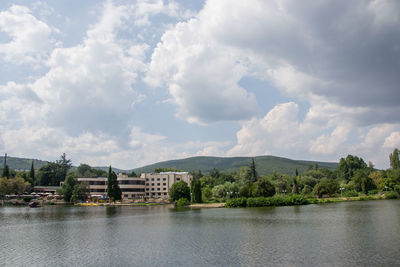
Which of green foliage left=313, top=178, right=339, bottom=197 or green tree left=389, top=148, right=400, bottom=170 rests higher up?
green tree left=389, top=148, right=400, bottom=170

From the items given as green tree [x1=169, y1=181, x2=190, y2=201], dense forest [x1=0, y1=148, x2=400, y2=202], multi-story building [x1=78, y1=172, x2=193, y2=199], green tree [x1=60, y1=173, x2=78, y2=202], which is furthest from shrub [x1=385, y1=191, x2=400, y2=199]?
green tree [x1=60, y1=173, x2=78, y2=202]

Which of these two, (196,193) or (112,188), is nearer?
(196,193)

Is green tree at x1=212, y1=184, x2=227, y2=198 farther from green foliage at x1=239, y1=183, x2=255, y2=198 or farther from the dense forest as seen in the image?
green foliage at x1=239, y1=183, x2=255, y2=198

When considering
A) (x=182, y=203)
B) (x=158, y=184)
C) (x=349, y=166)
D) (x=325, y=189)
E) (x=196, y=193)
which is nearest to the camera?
(x=325, y=189)

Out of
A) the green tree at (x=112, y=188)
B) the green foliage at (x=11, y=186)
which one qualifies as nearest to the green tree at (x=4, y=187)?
the green foliage at (x=11, y=186)

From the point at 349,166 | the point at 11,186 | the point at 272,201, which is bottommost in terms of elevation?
the point at 272,201

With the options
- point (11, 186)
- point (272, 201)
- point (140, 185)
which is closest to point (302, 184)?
point (272, 201)

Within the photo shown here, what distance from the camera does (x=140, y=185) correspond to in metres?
149

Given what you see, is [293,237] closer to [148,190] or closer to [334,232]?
[334,232]

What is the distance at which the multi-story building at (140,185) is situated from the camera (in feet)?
468

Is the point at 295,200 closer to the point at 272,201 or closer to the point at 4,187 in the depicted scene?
the point at 272,201

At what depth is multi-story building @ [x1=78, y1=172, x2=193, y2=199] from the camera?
14262 centimetres

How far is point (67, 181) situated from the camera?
121m

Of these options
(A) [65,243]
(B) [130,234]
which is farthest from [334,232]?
(A) [65,243]
